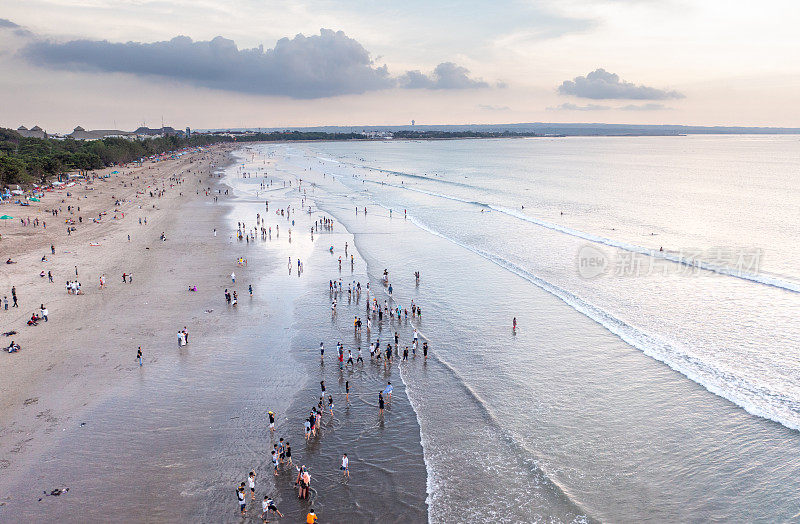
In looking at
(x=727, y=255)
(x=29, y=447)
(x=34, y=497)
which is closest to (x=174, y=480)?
(x=34, y=497)

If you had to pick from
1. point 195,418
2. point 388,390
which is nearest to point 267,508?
point 195,418

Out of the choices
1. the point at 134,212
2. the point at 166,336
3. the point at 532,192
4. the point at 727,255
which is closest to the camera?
the point at 166,336

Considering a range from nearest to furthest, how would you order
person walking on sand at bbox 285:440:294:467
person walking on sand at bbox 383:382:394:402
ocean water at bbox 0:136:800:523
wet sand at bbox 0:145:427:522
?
wet sand at bbox 0:145:427:522
ocean water at bbox 0:136:800:523
person walking on sand at bbox 285:440:294:467
person walking on sand at bbox 383:382:394:402

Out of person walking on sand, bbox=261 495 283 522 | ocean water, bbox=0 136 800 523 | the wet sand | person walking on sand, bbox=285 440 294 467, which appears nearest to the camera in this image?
person walking on sand, bbox=261 495 283 522

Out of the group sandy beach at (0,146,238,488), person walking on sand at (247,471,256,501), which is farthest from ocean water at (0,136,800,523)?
sandy beach at (0,146,238,488)

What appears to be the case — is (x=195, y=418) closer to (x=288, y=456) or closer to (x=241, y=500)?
(x=288, y=456)

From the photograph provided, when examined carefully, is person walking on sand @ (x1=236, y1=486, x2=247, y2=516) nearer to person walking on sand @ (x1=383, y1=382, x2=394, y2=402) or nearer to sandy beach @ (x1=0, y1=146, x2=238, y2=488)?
person walking on sand @ (x1=383, y1=382, x2=394, y2=402)

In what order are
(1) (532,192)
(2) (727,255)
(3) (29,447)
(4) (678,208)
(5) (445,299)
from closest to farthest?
(3) (29,447) → (5) (445,299) → (2) (727,255) → (4) (678,208) → (1) (532,192)

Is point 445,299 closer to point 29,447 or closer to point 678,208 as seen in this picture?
point 29,447
